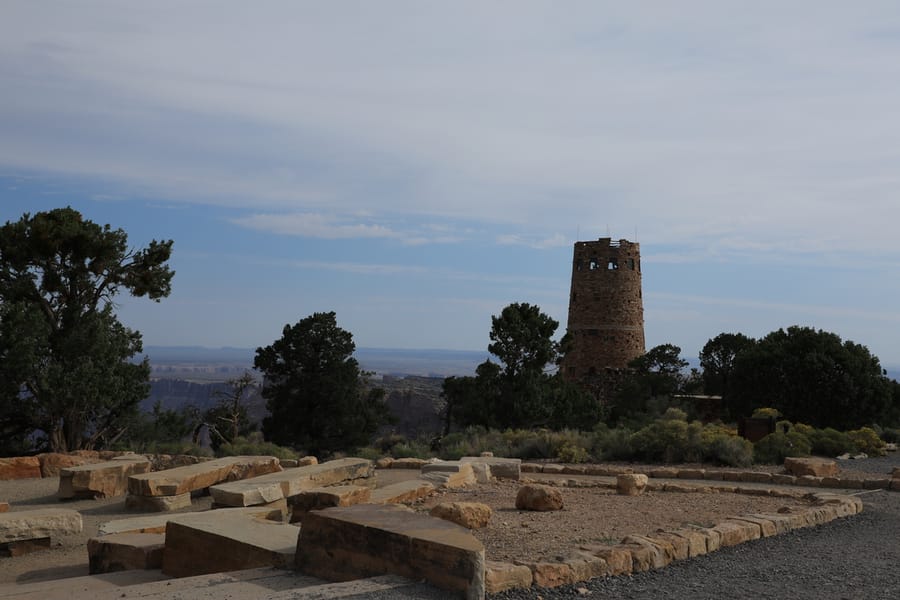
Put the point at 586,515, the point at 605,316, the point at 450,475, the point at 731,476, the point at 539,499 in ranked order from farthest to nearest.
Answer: the point at 605,316 → the point at 731,476 → the point at 450,475 → the point at 539,499 → the point at 586,515

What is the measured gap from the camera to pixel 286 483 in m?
11.1

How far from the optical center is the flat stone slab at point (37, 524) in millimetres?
8820

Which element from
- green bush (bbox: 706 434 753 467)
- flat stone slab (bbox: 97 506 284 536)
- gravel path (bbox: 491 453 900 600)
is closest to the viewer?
gravel path (bbox: 491 453 900 600)

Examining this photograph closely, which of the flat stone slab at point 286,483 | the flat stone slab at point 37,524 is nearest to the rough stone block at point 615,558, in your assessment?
the flat stone slab at point 286,483

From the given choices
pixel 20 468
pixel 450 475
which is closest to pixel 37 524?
pixel 450 475

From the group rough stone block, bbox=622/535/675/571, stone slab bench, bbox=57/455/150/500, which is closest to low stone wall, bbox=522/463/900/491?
stone slab bench, bbox=57/455/150/500

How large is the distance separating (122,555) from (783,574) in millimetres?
5822

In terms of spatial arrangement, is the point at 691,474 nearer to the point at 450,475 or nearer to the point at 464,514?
the point at 450,475

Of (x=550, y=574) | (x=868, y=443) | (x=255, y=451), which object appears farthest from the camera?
(x=868, y=443)

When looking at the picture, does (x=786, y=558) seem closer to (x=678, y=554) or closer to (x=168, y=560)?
(x=678, y=554)

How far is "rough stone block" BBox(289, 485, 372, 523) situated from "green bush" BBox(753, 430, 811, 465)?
1052 centimetres

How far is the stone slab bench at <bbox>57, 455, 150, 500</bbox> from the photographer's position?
12.3m

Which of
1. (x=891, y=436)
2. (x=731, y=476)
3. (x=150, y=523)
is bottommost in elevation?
(x=150, y=523)

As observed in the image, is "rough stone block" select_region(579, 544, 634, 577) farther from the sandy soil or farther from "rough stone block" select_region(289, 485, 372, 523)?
"rough stone block" select_region(289, 485, 372, 523)
